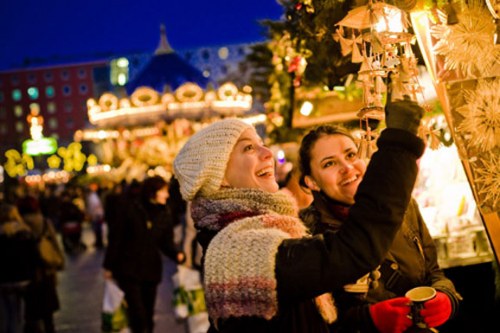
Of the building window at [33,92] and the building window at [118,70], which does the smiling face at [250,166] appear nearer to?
the building window at [118,70]

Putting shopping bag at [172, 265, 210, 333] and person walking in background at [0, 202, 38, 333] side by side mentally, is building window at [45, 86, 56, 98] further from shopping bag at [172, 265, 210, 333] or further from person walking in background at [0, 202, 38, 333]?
shopping bag at [172, 265, 210, 333]

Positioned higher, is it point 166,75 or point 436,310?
point 166,75

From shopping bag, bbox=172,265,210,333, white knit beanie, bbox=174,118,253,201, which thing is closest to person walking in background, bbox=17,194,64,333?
shopping bag, bbox=172,265,210,333

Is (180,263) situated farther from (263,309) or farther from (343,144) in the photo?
(263,309)

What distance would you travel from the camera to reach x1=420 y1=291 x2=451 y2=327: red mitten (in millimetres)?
2336

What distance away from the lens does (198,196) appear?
2277 mm

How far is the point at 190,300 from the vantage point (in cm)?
652

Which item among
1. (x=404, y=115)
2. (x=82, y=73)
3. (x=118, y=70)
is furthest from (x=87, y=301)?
(x=82, y=73)

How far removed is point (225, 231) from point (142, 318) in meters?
4.85

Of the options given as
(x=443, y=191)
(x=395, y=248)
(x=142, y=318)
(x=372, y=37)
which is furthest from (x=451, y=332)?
(x=142, y=318)

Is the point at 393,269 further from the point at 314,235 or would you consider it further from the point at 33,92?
the point at 33,92

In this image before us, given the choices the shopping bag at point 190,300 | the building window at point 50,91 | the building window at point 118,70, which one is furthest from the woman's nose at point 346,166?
the building window at point 50,91

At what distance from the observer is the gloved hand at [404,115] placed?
1.74 m

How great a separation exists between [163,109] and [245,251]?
22029 mm
